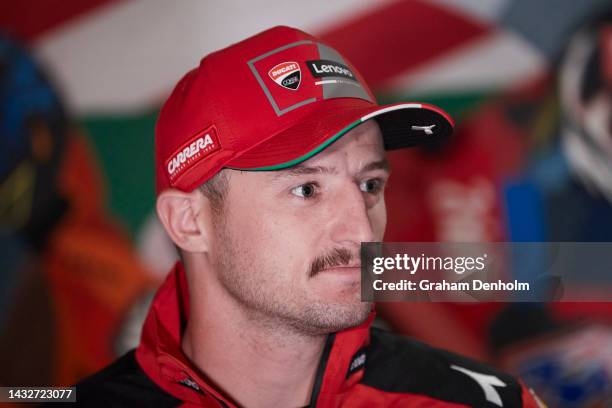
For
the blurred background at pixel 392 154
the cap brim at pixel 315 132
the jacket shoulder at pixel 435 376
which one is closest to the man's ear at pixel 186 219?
the cap brim at pixel 315 132

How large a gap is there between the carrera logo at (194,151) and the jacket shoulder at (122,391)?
0.34 metres

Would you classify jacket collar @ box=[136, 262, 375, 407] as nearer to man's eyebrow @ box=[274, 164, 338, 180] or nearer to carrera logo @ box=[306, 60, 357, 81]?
man's eyebrow @ box=[274, 164, 338, 180]

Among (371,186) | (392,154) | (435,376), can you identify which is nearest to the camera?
(371,186)

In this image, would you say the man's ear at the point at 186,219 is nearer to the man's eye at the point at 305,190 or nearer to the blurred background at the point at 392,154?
the man's eye at the point at 305,190

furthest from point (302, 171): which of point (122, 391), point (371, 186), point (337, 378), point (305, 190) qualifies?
point (122, 391)

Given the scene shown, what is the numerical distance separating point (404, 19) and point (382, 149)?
1.23 meters

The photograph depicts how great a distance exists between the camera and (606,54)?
2205mm

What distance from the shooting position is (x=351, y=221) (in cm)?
107

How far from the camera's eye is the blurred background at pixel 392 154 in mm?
2203

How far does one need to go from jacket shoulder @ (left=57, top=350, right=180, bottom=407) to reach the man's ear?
0.76ft

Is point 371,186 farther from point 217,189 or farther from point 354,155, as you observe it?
point 217,189

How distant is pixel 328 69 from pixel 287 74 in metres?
0.07

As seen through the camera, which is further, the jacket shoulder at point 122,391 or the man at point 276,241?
the jacket shoulder at point 122,391

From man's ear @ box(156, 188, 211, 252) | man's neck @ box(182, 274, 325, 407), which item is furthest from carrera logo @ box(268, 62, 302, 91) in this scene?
man's neck @ box(182, 274, 325, 407)
